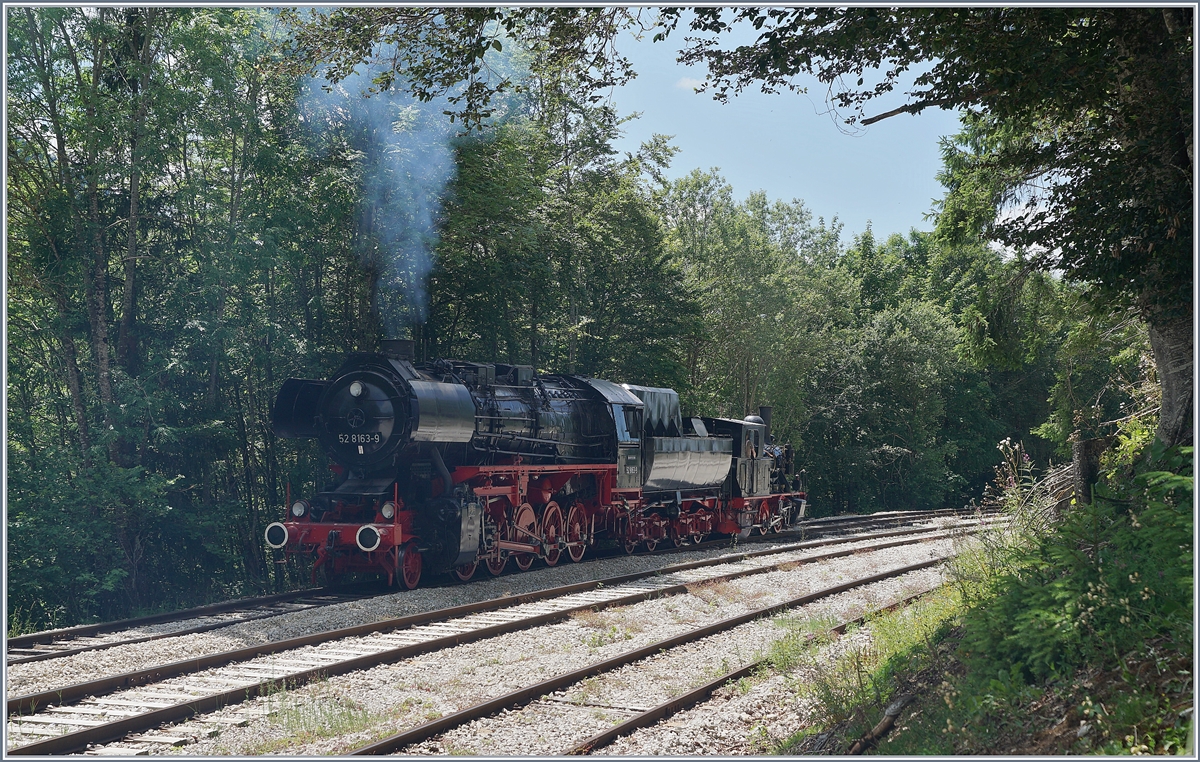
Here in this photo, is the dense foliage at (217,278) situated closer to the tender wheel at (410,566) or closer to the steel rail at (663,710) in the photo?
the tender wheel at (410,566)

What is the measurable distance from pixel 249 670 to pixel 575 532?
32.1ft

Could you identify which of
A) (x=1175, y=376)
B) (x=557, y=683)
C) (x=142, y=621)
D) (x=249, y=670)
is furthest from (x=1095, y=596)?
(x=142, y=621)

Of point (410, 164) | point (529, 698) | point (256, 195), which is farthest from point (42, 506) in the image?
point (529, 698)

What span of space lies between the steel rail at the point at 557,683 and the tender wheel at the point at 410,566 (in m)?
5.46

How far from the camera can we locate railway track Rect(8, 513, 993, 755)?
711 centimetres

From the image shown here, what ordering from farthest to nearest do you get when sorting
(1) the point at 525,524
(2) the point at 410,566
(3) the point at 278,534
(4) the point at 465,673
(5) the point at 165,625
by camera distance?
(1) the point at 525,524, (2) the point at 410,566, (3) the point at 278,534, (5) the point at 165,625, (4) the point at 465,673

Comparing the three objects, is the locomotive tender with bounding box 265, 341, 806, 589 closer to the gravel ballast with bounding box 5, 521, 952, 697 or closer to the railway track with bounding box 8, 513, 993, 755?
the gravel ballast with bounding box 5, 521, 952, 697

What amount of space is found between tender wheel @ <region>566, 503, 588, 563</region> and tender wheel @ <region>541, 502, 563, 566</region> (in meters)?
0.23

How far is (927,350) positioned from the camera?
137 feet

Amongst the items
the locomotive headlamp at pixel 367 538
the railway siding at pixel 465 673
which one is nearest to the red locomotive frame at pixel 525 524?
the locomotive headlamp at pixel 367 538

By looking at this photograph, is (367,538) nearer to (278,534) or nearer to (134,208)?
(278,534)

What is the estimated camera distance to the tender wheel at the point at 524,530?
16.5 m

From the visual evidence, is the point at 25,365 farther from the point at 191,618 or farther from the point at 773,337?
the point at 773,337

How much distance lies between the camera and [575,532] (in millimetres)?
18250
